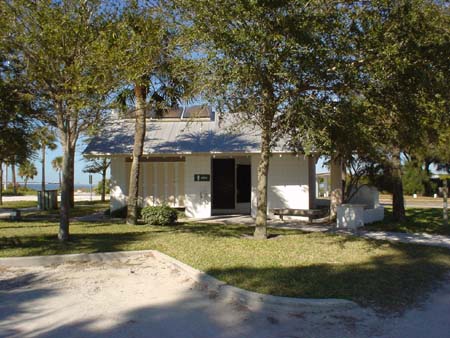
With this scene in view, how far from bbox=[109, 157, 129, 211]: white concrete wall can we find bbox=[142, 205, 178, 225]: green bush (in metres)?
3.38

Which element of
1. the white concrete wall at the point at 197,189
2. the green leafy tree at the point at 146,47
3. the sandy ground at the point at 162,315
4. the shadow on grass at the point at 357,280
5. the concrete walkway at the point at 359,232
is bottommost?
the sandy ground at the point at 162,315

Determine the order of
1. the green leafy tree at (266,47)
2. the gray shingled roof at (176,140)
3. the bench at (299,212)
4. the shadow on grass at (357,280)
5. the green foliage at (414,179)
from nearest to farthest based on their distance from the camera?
the shadow on grass at (357,280) < the green leafy tree at (266,47) < the bench at (299,212) < the gray shingled roof at (176,140) < the green foliage at (414,179)

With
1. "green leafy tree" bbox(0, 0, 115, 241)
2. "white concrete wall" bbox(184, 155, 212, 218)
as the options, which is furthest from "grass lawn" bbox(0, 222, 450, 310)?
"white concrete wall" bbox(184, 155, 212, 218)

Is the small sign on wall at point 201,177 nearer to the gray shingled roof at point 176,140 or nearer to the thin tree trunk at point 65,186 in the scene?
the gray shingled roof at point 176,140

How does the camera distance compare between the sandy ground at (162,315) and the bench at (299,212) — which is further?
the bench at (299,212)

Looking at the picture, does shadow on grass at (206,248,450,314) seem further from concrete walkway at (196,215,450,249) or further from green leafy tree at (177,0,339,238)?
concrete walkway at (196,215,450,249)

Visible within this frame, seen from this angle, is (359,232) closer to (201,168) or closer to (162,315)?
(201,168)

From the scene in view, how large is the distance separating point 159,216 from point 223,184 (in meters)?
5.43

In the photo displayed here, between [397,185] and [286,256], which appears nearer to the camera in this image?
[286,256]

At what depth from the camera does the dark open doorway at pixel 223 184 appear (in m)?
19.8

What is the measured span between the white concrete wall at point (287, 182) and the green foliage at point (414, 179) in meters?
27.5

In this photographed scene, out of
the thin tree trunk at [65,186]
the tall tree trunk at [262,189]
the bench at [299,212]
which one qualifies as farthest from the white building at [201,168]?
the thin tree trunk at [65,186]

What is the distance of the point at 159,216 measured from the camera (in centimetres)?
1500

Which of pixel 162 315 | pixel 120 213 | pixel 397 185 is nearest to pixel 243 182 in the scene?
pixel 120 213
